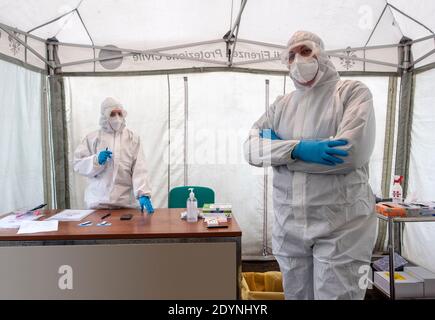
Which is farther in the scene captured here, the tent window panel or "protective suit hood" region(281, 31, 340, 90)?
the tent window panel

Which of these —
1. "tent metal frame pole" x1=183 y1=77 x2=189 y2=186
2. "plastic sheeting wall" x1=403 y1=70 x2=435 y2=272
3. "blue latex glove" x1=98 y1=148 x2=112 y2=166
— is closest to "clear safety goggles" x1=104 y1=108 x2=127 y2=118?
"blue latex glove" x1=98 y1=148 x2=112 y2=166

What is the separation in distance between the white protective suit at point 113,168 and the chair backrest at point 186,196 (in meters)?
0.30

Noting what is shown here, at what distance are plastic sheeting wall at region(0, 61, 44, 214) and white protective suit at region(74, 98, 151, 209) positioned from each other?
2.04 ft

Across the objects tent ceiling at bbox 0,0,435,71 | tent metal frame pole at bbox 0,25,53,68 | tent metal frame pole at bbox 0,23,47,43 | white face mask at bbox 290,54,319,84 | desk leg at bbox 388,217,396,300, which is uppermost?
tent ceiling at bbox 0,0,435,71

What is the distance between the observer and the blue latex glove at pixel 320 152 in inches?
37.9

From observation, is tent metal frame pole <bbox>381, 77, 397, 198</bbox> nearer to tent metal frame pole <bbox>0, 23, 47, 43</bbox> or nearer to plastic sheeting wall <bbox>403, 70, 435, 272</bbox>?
plastic sheeting wall <bbox>403, 70, 435, 272</bbox>

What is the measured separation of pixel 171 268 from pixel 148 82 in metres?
1.87

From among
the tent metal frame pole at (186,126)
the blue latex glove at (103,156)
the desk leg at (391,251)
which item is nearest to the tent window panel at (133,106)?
the tent metal frame pole at (186,126)

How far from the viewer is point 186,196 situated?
85.5 inches

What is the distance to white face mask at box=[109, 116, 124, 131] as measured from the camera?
1996mm

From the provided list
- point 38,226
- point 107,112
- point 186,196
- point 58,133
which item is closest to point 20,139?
point 58,133

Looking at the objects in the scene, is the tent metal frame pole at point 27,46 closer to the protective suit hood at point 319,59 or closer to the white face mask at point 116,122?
the white face mask at point 116,122

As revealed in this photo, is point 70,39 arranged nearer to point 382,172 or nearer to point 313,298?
point 313,298

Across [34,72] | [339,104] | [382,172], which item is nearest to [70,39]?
[34,72]
